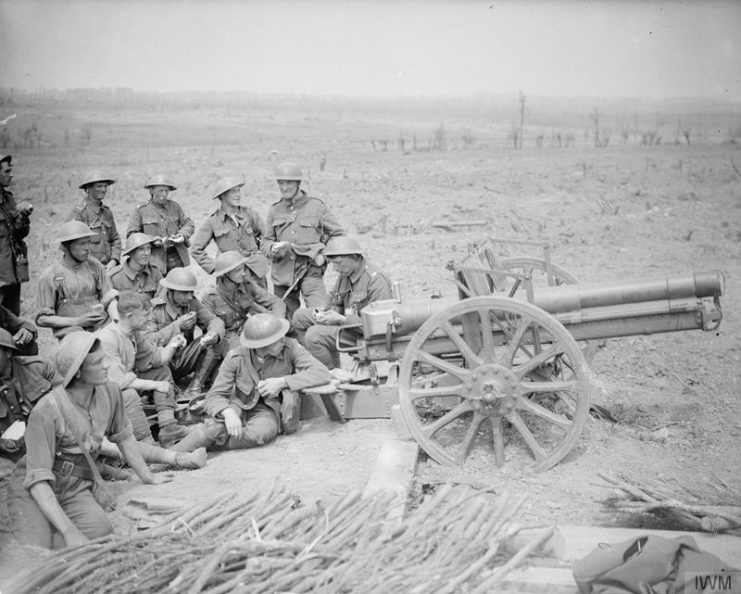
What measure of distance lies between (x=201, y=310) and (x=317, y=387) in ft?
5.31

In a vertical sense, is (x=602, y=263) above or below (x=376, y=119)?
below

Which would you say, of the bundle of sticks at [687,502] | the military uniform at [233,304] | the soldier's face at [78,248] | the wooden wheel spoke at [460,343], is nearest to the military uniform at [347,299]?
the military uniform at [233,304]

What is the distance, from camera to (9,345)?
16.4 ft

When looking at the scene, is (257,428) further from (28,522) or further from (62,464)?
(28,522)

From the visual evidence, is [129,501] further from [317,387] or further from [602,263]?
[602,263]

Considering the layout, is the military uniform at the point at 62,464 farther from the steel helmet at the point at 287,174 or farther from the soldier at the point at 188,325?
the steel helmet at the point at 287,174

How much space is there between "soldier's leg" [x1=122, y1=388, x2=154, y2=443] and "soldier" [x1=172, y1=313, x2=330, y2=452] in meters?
0.33

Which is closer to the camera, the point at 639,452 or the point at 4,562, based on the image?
the point at 4,562

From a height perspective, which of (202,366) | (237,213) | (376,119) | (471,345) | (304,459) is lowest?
(304,459)

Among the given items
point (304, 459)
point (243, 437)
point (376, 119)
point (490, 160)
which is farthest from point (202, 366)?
point (376, 119)

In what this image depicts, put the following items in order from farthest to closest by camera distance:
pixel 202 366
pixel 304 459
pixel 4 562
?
pixel 202 366, pixel 304 459, pixel 4 562

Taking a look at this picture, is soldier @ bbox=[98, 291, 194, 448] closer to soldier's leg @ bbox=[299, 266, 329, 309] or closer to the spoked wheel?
soldier's leg @ bbox=[299, 266, 329, 309]

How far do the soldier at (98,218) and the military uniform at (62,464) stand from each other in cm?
327

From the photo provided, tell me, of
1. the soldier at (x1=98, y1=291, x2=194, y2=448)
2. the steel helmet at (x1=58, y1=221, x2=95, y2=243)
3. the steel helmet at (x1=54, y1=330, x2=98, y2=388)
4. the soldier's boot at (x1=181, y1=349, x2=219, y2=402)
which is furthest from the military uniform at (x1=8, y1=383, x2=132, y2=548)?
the steel helmet at (x1=58, y1=221, x2=95, y2=243)
